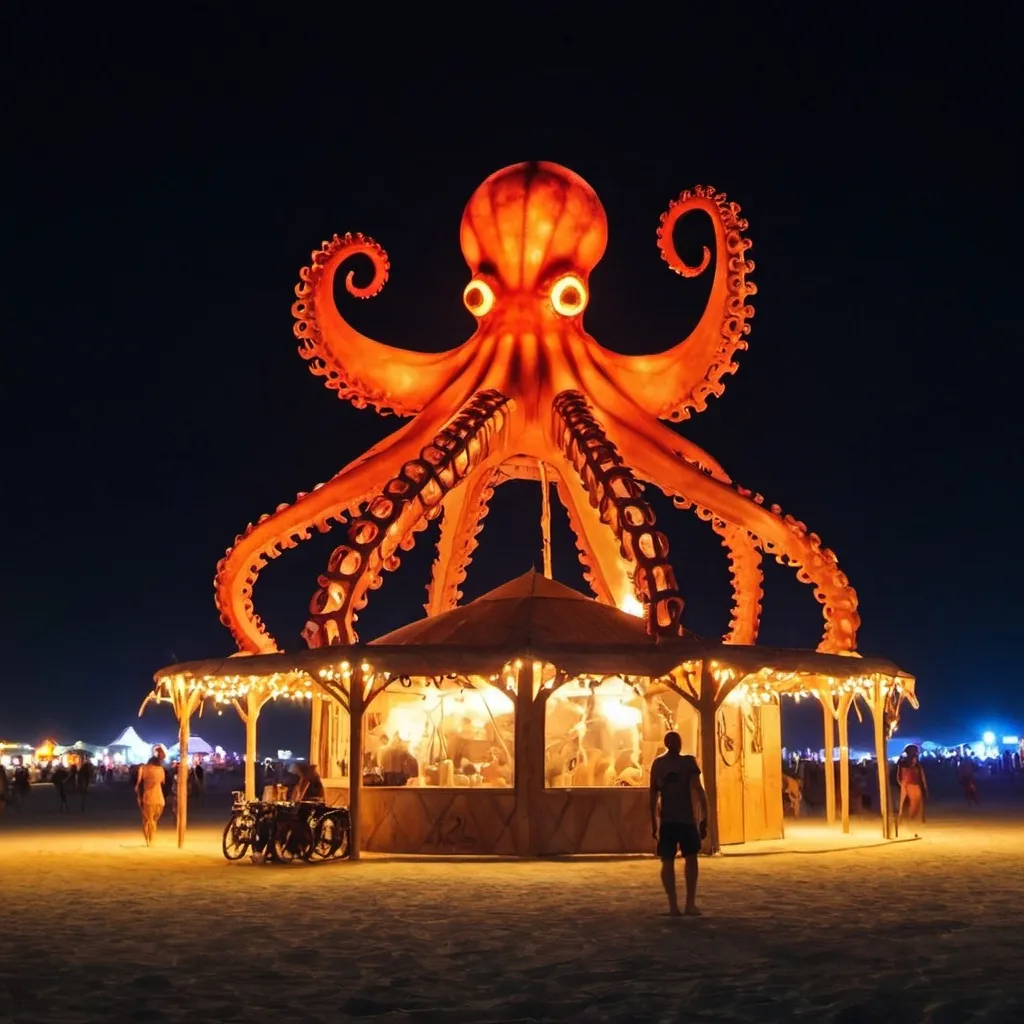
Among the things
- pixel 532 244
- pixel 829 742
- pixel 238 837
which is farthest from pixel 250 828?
pixel 532 244

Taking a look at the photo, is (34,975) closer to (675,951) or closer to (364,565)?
(675,951)

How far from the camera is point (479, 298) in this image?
80.9 ft

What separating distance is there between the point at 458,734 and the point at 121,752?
255 ft

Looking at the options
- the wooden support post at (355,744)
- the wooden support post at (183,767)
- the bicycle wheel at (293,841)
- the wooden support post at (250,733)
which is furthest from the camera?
the wooden support post at (250,733)

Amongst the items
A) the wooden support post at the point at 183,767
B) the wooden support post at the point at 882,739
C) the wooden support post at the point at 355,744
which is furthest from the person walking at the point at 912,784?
the wooden support post at the point at 183,767

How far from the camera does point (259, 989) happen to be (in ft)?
24.8

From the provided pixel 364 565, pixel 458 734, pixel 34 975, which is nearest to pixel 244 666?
pixel 364 565

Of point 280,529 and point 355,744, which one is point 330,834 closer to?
point 355,744

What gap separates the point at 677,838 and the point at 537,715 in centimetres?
755

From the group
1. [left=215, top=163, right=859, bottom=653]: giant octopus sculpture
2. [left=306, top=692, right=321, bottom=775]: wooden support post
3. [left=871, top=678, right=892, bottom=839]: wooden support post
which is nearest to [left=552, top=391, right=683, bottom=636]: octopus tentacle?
[left=215, top=163, right=859, bottom=653]: giant octopus sculpture

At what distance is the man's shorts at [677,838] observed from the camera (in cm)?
1053

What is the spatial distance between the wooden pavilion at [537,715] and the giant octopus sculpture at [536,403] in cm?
179

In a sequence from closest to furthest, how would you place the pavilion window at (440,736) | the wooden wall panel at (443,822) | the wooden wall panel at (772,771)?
1. the wooden wall panel at (443,822)
2. the pavilion window at (440,736)
3. the wooden wall panel at (772,771)

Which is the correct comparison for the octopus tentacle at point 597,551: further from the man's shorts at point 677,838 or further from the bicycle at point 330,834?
the man's shorts at point 677,838
